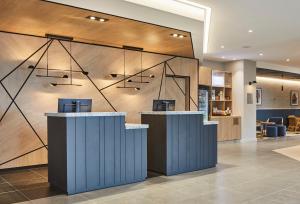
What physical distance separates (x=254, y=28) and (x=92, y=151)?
4.91 m

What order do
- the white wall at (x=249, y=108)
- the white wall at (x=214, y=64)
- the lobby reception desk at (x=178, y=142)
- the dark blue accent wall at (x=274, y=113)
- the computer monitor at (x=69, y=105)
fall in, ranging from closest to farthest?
the computer monitor at (x=69, y=105)
the lobby reception desk at (x=178, y=142)
the white wall at (x=214, y=64)
the white wall at (x=249, y=108)
the dark blue accent wall at (x=274, y=113)

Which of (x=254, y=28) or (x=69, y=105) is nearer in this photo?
(x=69, y=105)

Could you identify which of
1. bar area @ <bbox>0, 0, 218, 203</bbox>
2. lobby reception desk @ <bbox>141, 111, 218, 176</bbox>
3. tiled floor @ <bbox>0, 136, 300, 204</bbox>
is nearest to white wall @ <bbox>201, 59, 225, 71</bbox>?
bar area @ <bbox>0, 0, 218, 203</bbox>

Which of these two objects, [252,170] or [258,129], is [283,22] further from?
[258,129]

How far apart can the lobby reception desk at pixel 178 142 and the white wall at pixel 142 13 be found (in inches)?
71.9

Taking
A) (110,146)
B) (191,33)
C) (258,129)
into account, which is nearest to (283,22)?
(191,33)

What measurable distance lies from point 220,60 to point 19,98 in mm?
8077

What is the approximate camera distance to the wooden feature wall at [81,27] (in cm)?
523

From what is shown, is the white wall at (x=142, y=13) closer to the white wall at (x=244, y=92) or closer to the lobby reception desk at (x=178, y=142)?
the lobby reception desk at (x=178, y=142)

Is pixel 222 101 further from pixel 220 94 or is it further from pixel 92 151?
pixel 92 151

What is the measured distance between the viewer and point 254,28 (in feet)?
24.3

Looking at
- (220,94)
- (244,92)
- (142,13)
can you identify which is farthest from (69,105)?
(244,92)

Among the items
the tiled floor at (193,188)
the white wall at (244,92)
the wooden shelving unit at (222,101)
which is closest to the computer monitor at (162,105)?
the tiled floor at (193,188)

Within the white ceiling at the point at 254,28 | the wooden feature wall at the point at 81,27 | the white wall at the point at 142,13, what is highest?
the white ceiling at the point at 254,28
